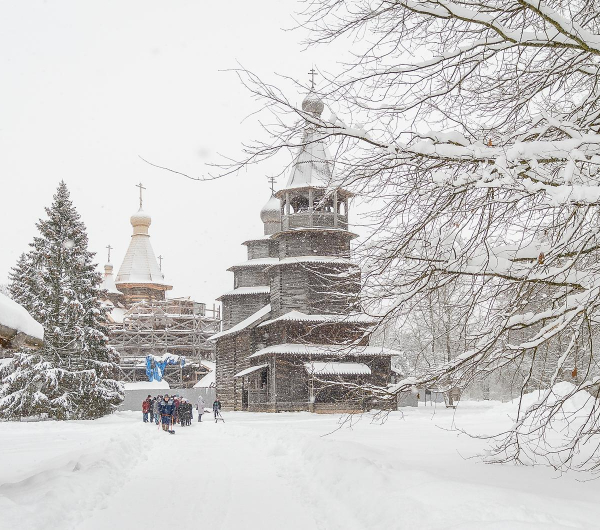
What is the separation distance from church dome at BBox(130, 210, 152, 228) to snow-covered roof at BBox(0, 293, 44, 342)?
75.1m

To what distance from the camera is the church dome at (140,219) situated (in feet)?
270

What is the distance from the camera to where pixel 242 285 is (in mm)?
52719


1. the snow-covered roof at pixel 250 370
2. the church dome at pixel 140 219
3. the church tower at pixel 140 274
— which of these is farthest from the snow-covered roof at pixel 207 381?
the church dome at pixel 140 219

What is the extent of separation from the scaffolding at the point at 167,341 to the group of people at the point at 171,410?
21.5 meters

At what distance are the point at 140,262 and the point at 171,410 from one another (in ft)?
181

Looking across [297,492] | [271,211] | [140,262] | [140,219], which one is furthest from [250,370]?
[140,219]

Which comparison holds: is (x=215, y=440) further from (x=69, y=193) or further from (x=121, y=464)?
(x=69, y=193)

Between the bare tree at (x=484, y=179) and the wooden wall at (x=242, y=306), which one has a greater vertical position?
the wooden wall at (x=242, y=306)

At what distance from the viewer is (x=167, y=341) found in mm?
59250

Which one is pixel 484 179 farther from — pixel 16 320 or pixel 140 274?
pixel 140 274

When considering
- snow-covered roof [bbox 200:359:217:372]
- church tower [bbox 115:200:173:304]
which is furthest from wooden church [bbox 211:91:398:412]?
church tower [bbox 115:200:173:304]

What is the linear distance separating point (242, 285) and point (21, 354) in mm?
22340

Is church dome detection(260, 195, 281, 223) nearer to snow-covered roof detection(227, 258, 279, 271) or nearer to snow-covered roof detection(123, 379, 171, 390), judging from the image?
snow-covered roof detection(227, 258, 279, 271)

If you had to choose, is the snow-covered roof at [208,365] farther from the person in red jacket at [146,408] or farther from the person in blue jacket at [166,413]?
the person in blue jacket at [166,413]
